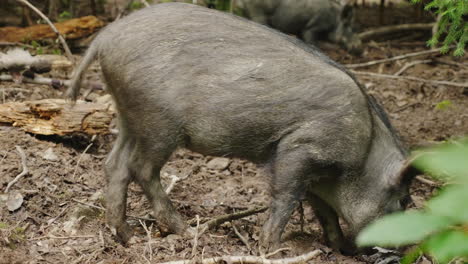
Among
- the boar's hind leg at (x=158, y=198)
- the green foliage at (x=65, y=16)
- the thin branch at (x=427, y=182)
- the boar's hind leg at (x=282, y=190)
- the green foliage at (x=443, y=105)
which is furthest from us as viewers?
the green foliage at (x=65, y=16)

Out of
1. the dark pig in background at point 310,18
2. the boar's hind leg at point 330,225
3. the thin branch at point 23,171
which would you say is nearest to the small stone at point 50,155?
the thin branch at point 23,171

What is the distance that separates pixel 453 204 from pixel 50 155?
4642 millimetres

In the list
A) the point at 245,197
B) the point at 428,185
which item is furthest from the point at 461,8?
the point at 245,197

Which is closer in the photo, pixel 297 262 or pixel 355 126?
pixel 297 262

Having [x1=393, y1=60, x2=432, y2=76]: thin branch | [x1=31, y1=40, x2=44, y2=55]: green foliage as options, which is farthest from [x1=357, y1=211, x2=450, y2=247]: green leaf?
[x1=393, y1=60, x2=432, y2=76]: thin branch

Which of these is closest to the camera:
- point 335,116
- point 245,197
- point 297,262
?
point 297,262

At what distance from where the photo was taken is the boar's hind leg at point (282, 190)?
392 centimetres

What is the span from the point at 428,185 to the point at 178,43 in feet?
9.82

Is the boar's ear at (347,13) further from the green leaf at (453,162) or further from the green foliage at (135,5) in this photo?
the green leaf at (453,162)

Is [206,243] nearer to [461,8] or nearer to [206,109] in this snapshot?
[206,109]

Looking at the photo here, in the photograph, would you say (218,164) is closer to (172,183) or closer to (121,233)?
(172,183)

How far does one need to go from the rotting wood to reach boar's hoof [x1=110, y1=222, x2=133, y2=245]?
7.17 m

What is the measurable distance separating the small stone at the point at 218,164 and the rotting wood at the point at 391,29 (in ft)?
17.3

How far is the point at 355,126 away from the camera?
157 inches
